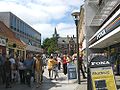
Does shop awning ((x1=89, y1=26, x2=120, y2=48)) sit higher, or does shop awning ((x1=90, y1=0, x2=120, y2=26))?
shop awning ((x1=90, y1=0, x2=120, y2=26))

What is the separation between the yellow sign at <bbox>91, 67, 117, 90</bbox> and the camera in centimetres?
814

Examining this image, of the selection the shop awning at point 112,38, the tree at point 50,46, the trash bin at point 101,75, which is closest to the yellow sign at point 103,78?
the trash bin at point 101,75

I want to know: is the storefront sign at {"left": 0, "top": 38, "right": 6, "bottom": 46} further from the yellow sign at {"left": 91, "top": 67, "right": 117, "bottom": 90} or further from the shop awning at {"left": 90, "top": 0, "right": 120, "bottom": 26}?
the yellow sign at {"left": 91, "top": 67, "right": 117, "bottom": 90}

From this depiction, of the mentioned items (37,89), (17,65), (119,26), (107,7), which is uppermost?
(107,7)

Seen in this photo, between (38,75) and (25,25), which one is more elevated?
(25,25)

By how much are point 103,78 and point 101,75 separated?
0.33 feet

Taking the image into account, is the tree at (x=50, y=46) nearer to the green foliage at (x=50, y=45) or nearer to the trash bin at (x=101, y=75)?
the green foliage at (x=50, y=45)

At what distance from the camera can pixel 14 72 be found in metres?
15.8

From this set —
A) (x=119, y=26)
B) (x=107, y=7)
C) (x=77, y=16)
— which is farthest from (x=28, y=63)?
(x=107, y=7)

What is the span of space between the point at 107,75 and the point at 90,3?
26604 millimetres

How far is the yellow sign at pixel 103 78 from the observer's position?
8141 millimetres

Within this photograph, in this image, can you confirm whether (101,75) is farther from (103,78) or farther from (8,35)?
(8,35)

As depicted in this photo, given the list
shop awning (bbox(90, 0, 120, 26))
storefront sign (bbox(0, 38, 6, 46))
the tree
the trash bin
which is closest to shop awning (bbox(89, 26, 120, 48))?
shop awning (bbox(90, 0, 120, 26))

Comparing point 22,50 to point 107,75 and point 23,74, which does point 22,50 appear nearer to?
point 23,74
